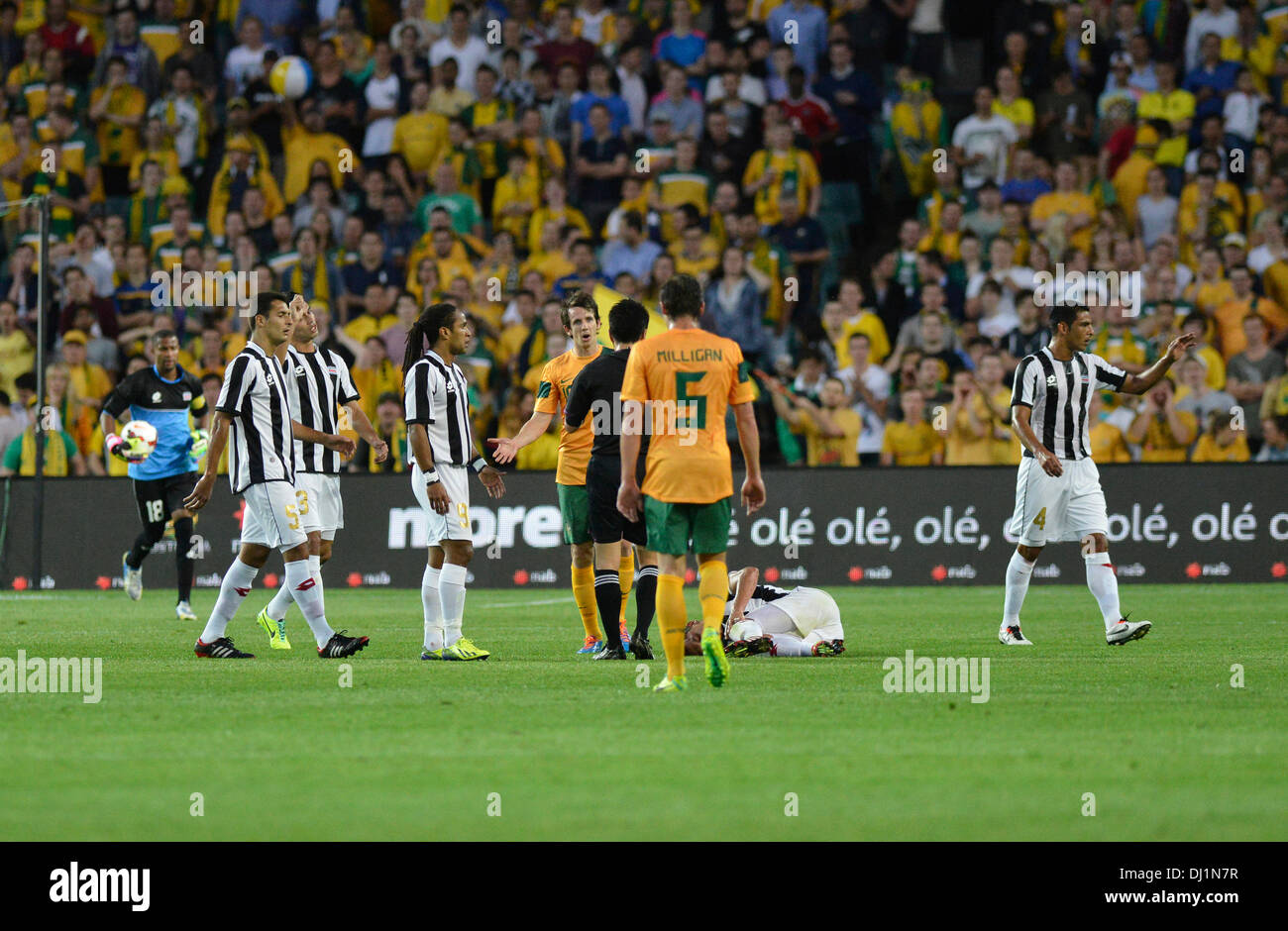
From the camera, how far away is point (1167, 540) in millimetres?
20094

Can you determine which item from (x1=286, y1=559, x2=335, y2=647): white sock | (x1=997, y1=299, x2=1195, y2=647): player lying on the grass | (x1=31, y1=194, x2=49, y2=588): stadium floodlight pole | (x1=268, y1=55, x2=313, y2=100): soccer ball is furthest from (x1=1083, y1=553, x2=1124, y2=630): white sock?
(x1=268, y1=55, x2=313, y2=100): soccer ball

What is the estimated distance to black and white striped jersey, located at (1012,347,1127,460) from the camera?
13266 mm

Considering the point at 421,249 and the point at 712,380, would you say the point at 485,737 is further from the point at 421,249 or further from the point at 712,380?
the point at 421,249

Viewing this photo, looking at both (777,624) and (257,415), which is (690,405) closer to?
(777,624)

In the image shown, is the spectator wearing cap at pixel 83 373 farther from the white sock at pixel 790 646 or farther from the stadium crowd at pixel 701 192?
the white sock at pixel 790 646

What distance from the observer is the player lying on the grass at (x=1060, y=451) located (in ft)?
43.0

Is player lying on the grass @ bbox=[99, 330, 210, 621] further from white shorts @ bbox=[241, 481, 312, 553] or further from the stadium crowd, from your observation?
white shorts @ bbox=[241, 481, 312, 553]

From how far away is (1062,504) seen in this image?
43.6ft

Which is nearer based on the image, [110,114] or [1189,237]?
[1189,237]

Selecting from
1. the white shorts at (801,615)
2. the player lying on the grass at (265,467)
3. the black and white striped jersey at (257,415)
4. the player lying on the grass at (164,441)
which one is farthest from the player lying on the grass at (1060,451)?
the player lying on the grass at (164,441)

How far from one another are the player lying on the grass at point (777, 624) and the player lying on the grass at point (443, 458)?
1.60 meters

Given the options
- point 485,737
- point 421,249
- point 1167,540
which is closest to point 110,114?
point 421,249

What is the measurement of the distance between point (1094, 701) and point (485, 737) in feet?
10.7

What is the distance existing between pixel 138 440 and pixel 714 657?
9.16 metres
